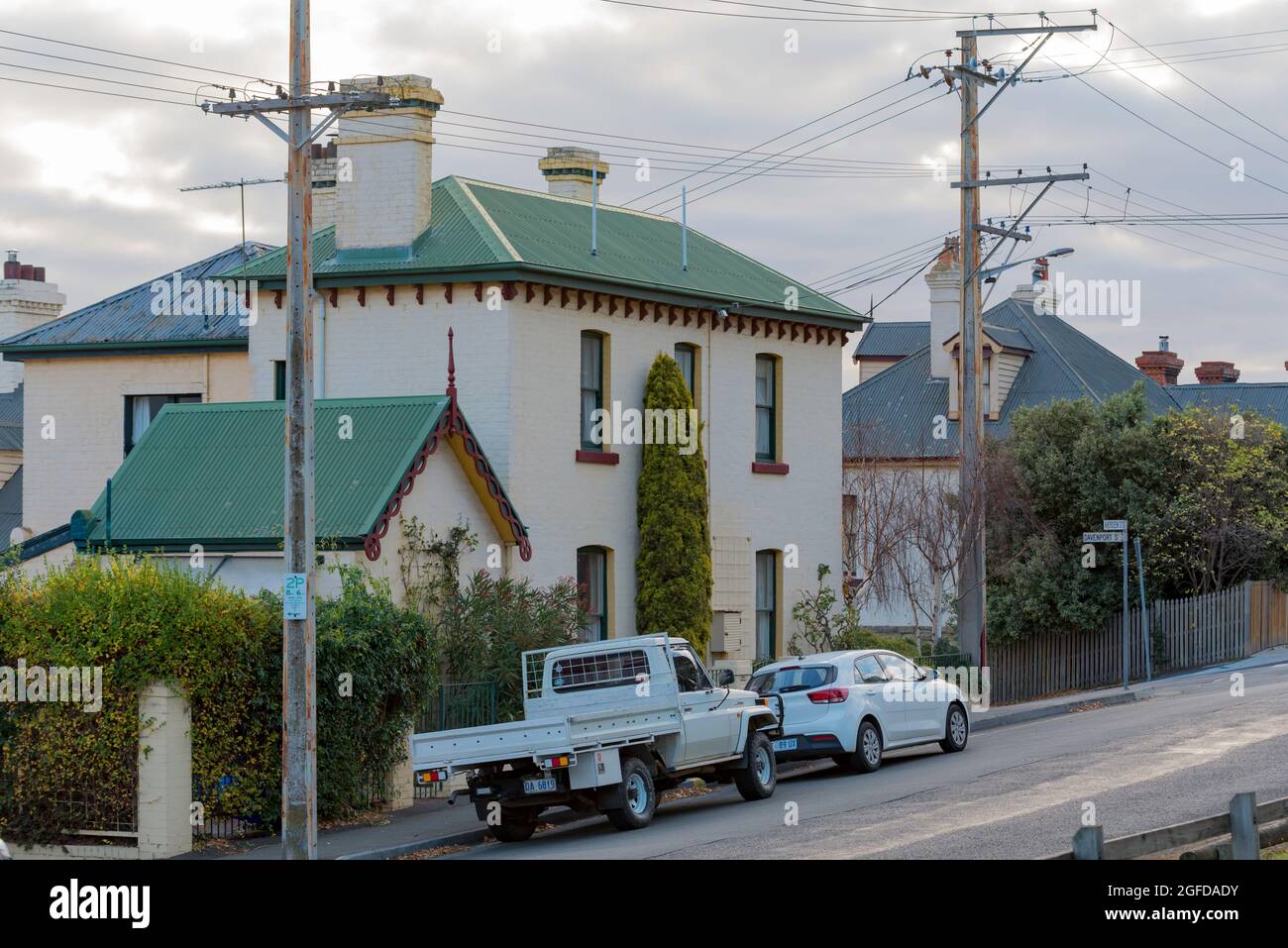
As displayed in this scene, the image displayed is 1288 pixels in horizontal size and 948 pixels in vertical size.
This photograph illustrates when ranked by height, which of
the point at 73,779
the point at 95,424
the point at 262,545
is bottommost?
the point at 73,779

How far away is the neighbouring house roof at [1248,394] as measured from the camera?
62.6m

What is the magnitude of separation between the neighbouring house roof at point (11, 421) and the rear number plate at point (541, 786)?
3516cm

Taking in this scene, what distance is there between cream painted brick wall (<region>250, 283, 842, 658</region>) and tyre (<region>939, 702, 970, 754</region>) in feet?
20.7

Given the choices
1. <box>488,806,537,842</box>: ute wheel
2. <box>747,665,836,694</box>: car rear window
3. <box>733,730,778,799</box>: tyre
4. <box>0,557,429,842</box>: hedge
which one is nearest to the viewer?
<box>0,557,429,842</box>: hedge

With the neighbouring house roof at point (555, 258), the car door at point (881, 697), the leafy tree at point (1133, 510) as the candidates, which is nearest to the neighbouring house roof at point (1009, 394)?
the leafy tree at point (1133, 510)

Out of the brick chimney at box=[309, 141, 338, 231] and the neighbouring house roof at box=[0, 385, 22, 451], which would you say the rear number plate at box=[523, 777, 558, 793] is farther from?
the neighbouring house roof at box=[0, 385, 22, 451]

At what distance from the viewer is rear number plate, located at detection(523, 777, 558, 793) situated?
1812 cm

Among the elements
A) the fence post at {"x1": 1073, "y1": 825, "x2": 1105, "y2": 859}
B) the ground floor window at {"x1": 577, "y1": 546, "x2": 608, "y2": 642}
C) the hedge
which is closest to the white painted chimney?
the ground floor window at {"x1": 577, "y1": 546, "x2": 608, "y2": 642}

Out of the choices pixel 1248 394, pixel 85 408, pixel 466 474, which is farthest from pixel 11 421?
pixel 1248 394

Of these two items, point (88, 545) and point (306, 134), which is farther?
point (88, 545)

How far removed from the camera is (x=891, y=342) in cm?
6625
